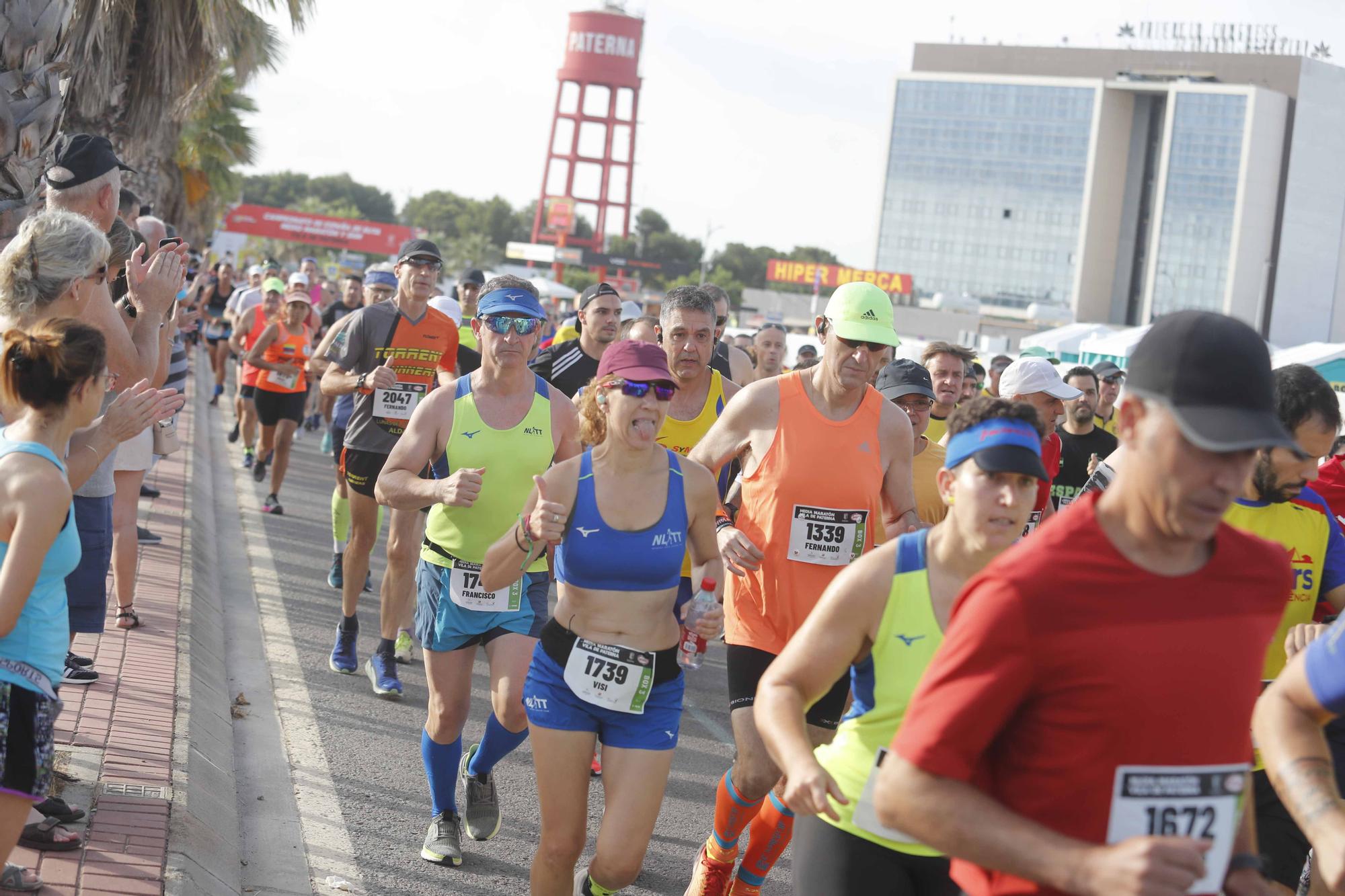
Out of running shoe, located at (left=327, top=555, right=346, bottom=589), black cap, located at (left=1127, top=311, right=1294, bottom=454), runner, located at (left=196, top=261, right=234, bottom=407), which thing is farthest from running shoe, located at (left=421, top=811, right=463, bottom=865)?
runner, located at (left=196, top=261, right=234, bottom=407)

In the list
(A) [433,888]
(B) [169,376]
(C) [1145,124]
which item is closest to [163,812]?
Answer: (A) [433,888]

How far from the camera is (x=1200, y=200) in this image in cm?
10150

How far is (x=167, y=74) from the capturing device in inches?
455

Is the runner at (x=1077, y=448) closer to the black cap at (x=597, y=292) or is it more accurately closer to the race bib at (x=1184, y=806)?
the black cap at (x=597, y=292)

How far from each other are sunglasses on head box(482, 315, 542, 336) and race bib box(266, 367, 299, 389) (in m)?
7.14

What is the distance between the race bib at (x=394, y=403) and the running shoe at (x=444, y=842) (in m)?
3.51

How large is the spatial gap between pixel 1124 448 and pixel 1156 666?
348mm

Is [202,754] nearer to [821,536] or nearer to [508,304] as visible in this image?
[508,304]

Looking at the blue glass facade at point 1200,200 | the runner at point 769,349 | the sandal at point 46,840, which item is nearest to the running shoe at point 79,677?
the sandal at point 46,840

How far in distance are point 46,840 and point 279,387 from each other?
28.1 feet

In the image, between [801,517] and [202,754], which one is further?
[202,754]

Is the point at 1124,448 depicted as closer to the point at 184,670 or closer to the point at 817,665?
the point at 817,665

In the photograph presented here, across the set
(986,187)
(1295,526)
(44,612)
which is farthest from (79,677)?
(986,187)

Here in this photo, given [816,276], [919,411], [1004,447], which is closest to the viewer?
[1004,447]
